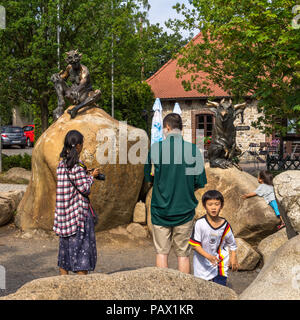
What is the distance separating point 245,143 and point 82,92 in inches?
700

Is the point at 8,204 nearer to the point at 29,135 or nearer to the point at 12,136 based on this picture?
the point at 12,136

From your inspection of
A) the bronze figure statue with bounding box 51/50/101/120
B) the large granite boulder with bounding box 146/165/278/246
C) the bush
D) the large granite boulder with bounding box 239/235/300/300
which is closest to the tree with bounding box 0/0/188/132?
the bush

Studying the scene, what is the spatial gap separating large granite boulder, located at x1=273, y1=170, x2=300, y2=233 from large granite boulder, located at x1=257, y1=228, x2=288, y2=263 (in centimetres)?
201

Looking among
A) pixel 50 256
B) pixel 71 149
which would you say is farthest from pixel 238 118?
pixel 71 149

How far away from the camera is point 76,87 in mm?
8547

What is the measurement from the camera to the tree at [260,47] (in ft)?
28.7

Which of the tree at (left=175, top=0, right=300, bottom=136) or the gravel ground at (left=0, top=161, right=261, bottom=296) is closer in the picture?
the gravel ground at (left=0, top=161, right=261, bottom=296)

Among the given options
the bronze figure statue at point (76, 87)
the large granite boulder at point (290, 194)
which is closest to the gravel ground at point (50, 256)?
the large granite boulder at point (290, 194)

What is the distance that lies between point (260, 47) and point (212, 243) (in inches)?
324

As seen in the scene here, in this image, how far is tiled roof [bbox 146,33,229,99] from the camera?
982 inches

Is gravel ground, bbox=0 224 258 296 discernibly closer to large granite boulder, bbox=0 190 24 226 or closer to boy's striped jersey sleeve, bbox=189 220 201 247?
large granite boulder, bbox=0 190 24 226

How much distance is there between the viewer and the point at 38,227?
25.8 feet

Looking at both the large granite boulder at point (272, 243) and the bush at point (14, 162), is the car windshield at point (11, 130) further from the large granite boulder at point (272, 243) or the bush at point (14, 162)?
the large granite boulder at point (272, 243)
